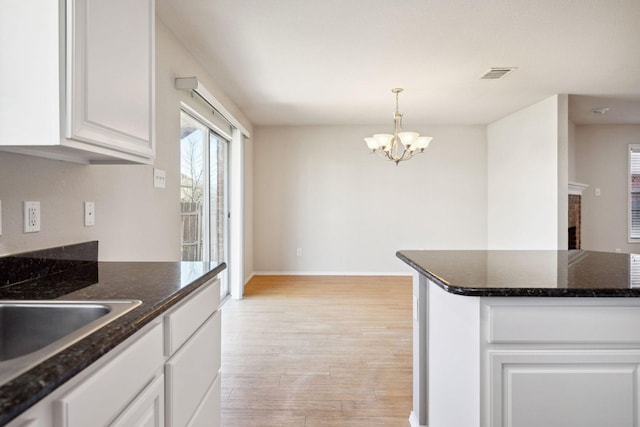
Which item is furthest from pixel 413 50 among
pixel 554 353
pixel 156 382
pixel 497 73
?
pixel 156 382

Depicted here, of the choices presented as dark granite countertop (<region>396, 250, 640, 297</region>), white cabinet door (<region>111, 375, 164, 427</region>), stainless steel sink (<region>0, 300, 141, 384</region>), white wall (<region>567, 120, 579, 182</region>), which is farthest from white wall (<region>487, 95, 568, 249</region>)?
stainless steel sink (<region>0, 300, 141, 384</region>)

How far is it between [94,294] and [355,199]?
16.3ft

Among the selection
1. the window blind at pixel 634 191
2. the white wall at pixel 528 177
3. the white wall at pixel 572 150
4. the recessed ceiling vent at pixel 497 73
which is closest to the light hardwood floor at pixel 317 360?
the white wall at pixel 528 177

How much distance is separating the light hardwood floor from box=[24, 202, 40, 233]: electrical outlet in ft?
4.53

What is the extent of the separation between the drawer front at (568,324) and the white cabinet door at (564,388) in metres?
0.05

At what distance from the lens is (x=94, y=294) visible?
1.18m

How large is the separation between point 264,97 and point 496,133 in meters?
3.63

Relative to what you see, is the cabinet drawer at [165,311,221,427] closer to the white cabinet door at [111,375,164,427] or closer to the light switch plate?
the white cabinet door at [111,375,164,427]

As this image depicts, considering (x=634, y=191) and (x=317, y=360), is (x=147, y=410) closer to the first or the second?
(x=317, y=360)

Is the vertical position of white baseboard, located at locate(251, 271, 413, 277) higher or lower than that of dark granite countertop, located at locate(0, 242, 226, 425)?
lower

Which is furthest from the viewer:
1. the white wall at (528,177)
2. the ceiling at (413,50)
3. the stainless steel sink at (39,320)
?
the white wall at (528,177)

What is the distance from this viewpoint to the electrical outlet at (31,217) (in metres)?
1.35

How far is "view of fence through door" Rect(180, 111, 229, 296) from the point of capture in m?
3.30

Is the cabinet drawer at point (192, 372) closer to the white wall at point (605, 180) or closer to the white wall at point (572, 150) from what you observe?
the white wall at point (572, 150)
